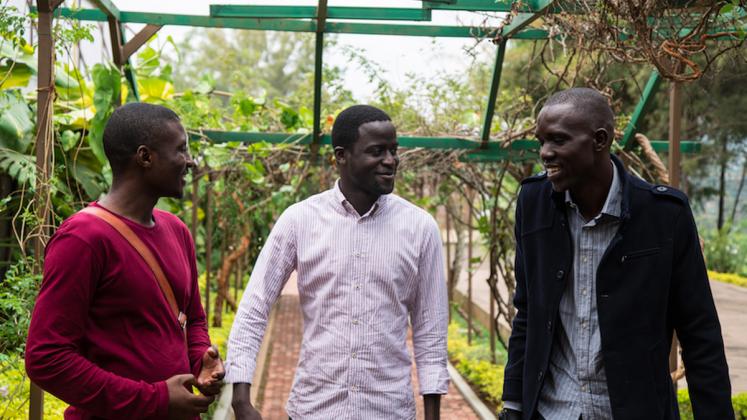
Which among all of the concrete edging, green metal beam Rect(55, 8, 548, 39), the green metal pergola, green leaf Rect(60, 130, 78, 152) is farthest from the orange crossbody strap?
the concrete edging

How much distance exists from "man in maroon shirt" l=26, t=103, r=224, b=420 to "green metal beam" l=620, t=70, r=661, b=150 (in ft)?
15.6

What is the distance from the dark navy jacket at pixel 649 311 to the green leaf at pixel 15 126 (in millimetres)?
4976

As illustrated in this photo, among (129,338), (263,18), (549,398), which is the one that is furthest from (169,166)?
(263,18)

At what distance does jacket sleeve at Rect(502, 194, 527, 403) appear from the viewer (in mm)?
3221

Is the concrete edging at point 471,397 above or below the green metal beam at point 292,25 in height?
below

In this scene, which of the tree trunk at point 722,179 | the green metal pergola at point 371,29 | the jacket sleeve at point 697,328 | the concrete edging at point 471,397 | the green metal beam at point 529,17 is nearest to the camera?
the jacket sleeve at point 697,328

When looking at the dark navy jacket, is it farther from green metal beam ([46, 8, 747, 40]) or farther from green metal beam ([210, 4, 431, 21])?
green metal beam ([46, 8, 747, 40])

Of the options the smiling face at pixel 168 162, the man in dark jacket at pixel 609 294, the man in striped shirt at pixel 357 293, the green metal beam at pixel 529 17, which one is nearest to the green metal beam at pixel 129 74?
the green metal beam at pixel 529 17

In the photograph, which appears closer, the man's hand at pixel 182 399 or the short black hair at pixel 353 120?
the man's hand at pixel 182 399

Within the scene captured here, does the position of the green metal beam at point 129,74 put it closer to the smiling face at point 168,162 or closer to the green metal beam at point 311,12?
the green metal beam at point 311,12

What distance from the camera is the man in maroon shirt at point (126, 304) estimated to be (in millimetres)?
2592

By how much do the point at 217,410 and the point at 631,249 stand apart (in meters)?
5.63

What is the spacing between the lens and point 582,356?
2.93m

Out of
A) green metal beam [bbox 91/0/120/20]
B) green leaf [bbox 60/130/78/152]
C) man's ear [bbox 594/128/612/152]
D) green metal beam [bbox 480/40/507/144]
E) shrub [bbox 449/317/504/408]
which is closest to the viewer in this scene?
man's ear [bbox 594/128/612/152]
